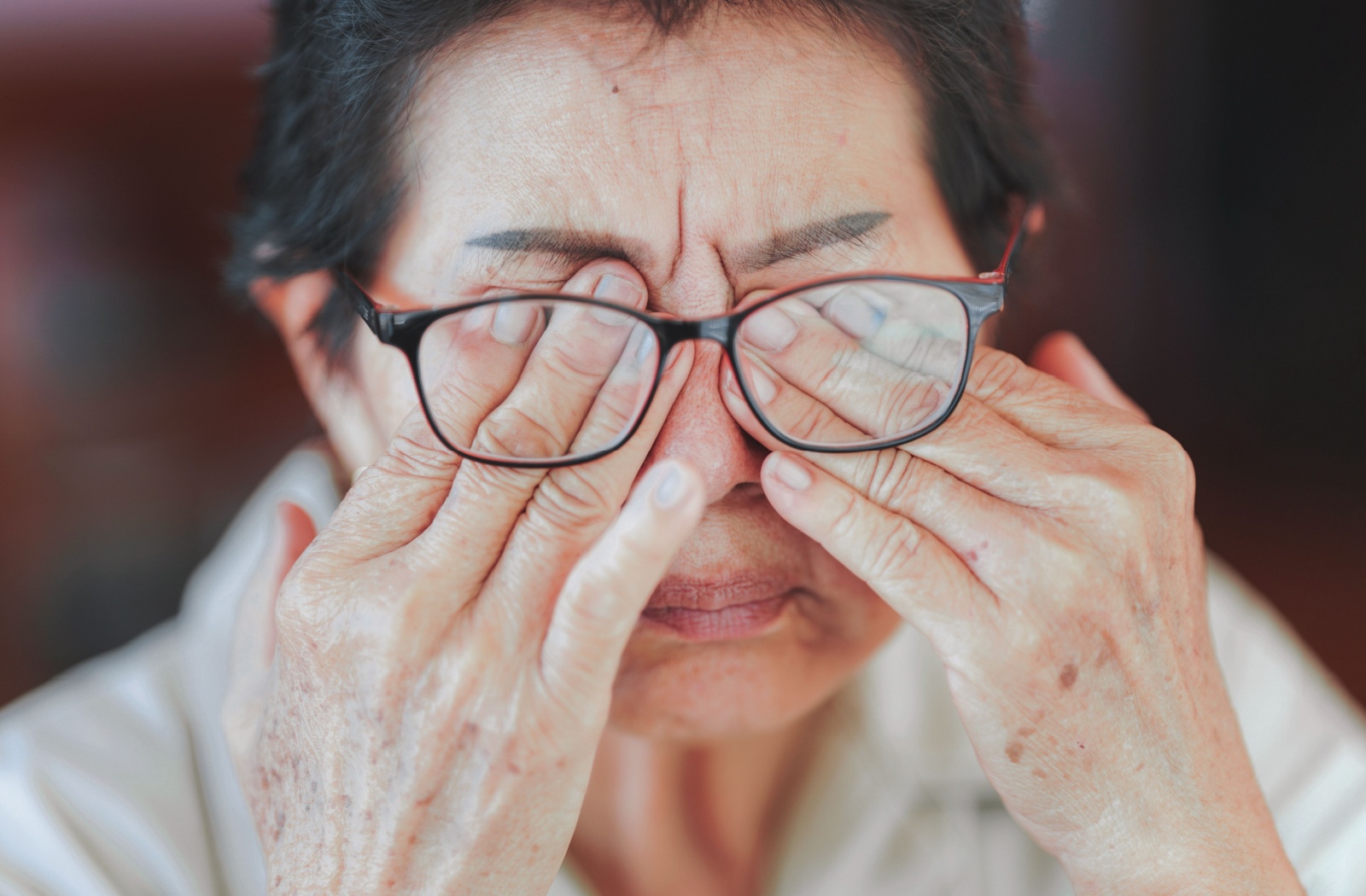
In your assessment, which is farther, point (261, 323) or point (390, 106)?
point (261, 323)

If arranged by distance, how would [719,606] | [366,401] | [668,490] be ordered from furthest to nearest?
1. [366,401]
2. [719,606]
3. [668,490]

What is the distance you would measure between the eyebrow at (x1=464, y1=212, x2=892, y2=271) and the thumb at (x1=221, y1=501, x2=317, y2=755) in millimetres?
495

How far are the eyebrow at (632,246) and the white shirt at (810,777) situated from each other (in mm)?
769

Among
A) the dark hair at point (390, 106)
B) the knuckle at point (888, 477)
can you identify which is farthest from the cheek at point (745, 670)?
the dark hair at point (390, 106)

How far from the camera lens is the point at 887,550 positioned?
981mm

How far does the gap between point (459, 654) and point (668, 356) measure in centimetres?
36

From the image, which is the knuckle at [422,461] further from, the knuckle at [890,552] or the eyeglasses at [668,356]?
the knuckle at [890,552]

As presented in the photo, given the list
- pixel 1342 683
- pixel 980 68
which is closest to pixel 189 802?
pixel 980 68

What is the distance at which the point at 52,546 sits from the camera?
3.05m

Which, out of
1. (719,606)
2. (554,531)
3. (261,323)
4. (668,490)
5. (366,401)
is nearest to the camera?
(668,490)

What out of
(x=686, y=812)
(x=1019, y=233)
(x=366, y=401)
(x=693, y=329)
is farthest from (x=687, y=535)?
(x=686, y=812)

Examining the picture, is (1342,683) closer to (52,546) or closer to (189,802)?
(189,802)

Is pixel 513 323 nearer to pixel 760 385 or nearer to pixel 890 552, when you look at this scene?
pixel 760 385

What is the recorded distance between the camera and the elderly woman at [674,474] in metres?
0.95
